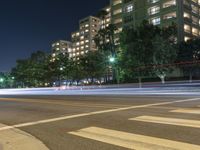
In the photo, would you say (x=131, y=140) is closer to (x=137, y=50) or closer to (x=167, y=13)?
(x=137, y=50)

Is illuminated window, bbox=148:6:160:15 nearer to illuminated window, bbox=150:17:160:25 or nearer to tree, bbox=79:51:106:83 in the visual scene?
illuminated window, bbox=150:17:160:25

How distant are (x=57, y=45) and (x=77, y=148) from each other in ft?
634

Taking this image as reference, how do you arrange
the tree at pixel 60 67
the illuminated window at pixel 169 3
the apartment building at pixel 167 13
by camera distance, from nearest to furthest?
the apartment building at pixel 167 13, the illuminated window at pixel 169 3, the tree at pixel 60 67

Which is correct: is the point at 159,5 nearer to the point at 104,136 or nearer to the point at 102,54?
the point at 102,54

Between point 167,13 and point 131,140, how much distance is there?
242 ft

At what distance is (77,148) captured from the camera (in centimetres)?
666

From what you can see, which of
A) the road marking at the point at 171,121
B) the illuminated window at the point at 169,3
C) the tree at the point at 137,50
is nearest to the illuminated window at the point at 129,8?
the illuminated window at the point at 169,3

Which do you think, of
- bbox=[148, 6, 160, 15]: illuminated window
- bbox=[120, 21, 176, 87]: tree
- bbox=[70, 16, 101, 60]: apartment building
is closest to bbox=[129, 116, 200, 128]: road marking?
bbox=[120, 21, 176, 87]: tree

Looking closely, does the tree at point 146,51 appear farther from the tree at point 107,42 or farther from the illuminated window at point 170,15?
the illuminated window at point 170,15

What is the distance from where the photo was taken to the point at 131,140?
7.00 m

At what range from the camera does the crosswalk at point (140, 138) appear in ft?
20.5

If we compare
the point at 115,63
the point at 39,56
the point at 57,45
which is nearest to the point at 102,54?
the point at 115,63

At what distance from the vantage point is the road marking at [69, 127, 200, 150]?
621 cm

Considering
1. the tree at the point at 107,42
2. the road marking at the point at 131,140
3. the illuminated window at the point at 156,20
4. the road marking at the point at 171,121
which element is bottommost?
the road marking at the point at 131,140
